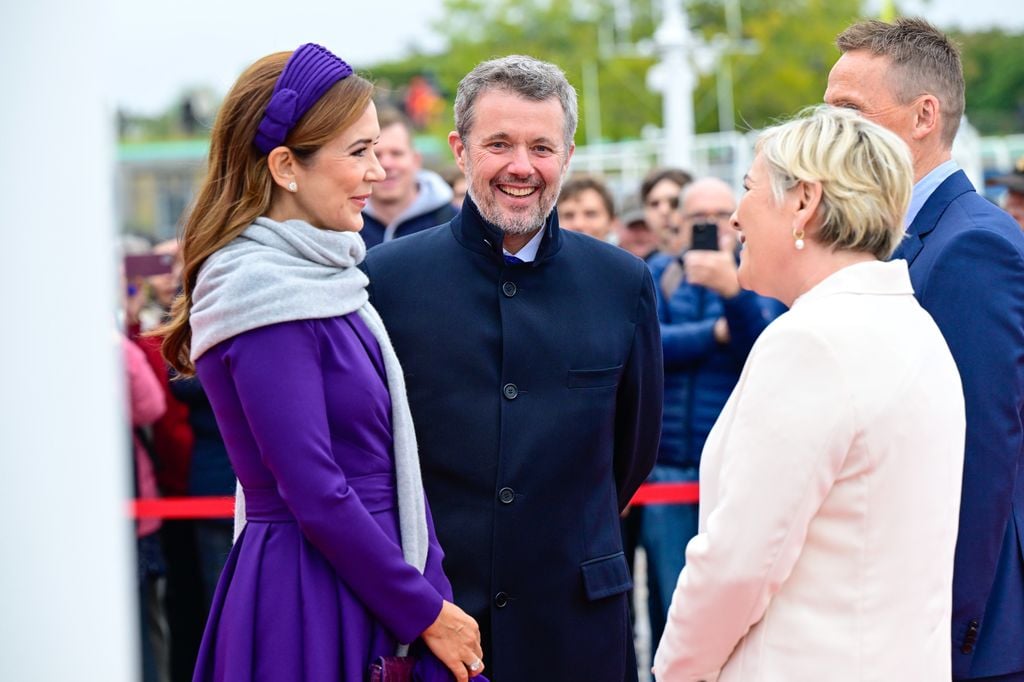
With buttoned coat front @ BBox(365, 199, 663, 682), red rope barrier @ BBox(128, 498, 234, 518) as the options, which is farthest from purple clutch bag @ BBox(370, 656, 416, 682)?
red rope barrier @ BBox(128, 498, 234, 518)

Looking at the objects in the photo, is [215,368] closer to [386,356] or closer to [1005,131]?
[386,356]

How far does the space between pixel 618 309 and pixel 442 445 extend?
651mm

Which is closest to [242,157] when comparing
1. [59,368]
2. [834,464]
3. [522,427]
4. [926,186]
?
[522,427]

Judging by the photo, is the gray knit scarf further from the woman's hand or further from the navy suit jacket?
the navy suit jacket

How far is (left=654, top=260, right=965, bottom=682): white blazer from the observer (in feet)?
7.70

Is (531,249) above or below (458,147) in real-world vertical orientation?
below

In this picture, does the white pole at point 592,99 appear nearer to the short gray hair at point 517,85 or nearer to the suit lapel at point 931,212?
the short gray hair at point 517,85

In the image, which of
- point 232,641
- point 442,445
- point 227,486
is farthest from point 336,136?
point 227,486

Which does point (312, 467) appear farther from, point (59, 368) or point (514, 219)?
point (59, 368)

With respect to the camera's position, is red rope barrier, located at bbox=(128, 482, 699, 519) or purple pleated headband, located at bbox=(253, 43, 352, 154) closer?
purple pleated headband, located at bbox=(253, 43, 352, 154)

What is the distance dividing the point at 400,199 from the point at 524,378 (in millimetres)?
2818

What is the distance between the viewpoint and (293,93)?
2.83 m

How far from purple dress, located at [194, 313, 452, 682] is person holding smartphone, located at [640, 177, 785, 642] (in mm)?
2743

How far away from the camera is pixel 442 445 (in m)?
A: 3.33
